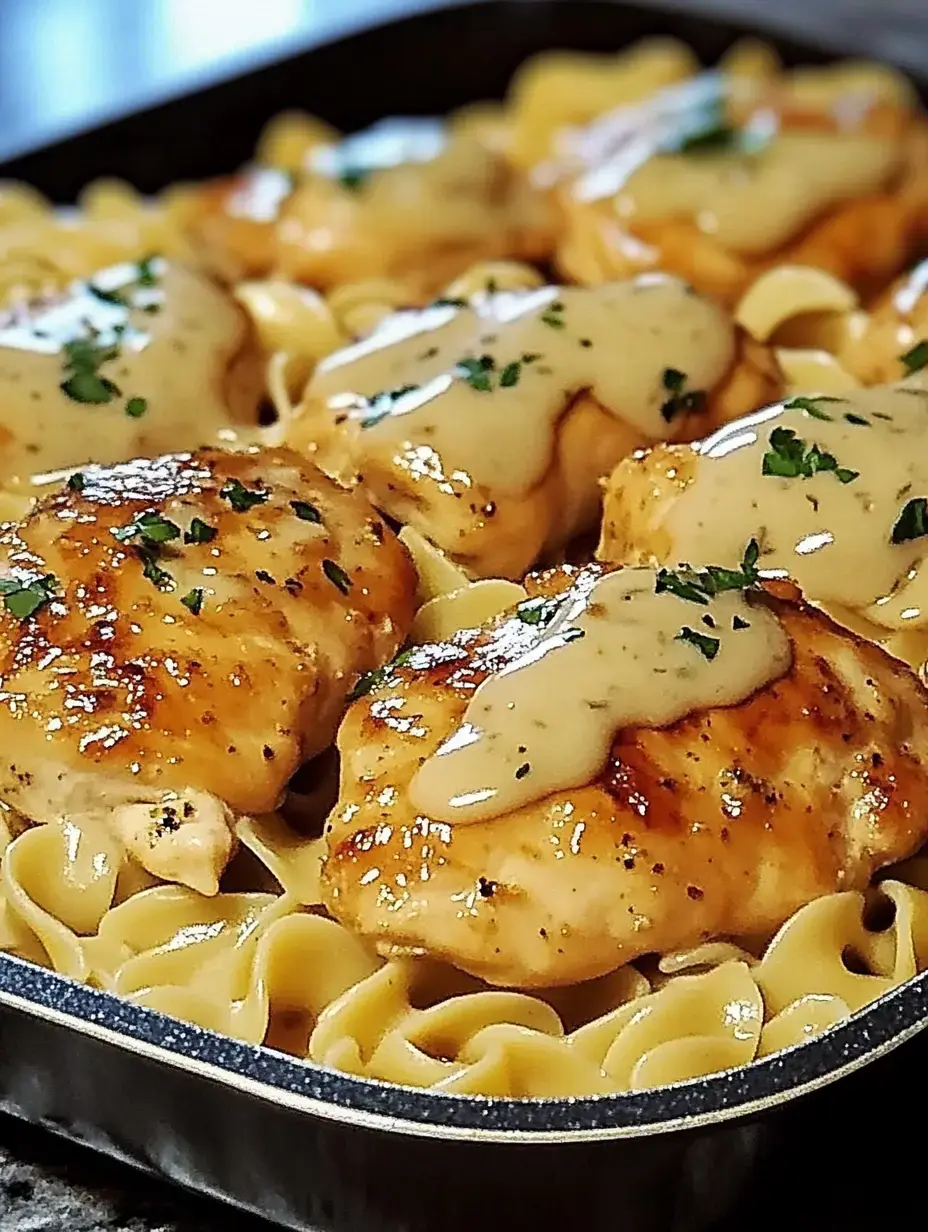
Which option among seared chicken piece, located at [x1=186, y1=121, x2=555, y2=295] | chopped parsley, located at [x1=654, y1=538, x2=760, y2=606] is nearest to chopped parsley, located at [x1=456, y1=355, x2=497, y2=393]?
chopped parsley, located at [x1=654, y1=538, x2=760, y2=606]

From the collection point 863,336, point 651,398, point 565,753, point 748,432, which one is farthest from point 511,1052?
point 863,336

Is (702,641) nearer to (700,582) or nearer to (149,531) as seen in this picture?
(700,582)

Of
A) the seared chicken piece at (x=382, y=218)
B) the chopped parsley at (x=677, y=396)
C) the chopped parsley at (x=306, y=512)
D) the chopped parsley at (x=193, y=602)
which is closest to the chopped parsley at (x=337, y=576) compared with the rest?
the chopped parsley at (x=306, y=512)

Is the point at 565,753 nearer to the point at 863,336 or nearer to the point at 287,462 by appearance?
the point at 287,462

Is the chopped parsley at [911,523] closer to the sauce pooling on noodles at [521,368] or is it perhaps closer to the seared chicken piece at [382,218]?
the sauce pooling on noodles at [521,368]

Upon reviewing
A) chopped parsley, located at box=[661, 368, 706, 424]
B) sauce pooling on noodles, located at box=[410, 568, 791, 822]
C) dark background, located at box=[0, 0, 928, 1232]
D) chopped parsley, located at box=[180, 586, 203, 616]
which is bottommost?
dark background, located at box=[0, 0, 928, 1232]

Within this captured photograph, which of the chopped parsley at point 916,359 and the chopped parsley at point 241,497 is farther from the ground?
the chopped parsley at point 241,497

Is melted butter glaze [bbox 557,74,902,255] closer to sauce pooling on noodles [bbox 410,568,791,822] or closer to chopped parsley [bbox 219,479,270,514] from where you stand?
chopped parsley [bbox 219,479,270,514]
